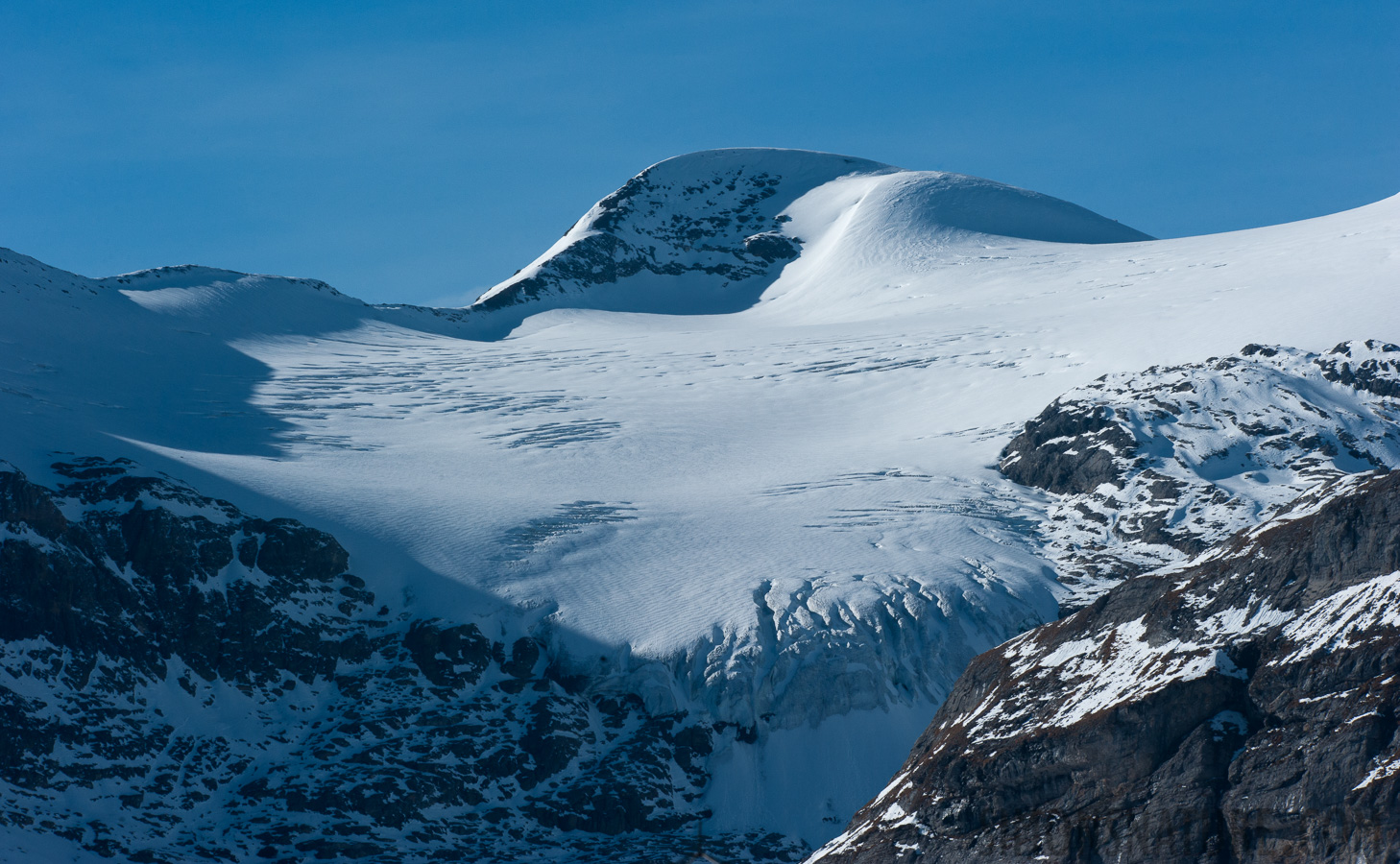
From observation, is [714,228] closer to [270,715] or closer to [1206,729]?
[270,715]

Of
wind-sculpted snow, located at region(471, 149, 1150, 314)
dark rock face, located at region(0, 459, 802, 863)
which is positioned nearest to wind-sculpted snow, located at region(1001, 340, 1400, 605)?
dark rock face, located at region(0, 459, 802, 863)

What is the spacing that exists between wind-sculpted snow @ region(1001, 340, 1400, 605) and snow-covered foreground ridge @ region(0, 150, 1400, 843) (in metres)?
1.17

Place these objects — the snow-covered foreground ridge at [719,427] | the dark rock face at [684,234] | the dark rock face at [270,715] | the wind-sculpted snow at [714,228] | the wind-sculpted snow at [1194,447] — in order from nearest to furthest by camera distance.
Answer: the dark rock face at [270,715]
the snow-covered foreground ridge at [719,427]
the wind-sculpted snow at [1194,447]
the dark rock face at [684,234]
the wind-sculpted snow at [714,228]

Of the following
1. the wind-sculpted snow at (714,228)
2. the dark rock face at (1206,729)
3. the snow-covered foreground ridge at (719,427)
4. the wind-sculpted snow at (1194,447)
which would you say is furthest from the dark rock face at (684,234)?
the dark rock face at (1206,729)

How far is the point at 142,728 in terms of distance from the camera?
44.6 m

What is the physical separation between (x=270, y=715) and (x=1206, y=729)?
35.3m

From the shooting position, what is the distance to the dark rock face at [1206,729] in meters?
18.5

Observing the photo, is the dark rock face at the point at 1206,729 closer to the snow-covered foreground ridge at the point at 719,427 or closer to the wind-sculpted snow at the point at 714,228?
the snow-covered foreground ridge at the point at 719,427

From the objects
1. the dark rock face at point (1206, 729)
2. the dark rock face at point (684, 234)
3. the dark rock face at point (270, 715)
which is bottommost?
the dark rock face at point (270, 715)

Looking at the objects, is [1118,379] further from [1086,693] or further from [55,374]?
[55,374]

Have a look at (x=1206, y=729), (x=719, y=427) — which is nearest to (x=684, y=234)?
(x=719, y=427)

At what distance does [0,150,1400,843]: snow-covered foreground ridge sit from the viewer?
48.3m

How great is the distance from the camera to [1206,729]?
20.4 m

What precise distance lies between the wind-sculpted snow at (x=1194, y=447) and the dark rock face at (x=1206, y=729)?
93.1 ft
